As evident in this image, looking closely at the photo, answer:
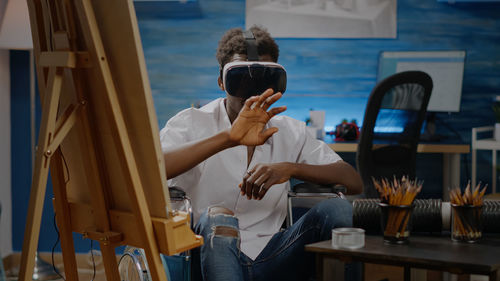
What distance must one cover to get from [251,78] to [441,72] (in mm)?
2280

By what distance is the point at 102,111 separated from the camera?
4.09 ft

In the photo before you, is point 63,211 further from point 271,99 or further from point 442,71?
point 442,71

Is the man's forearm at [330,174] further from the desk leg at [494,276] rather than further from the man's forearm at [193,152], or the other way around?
the desk leg at [494,276]

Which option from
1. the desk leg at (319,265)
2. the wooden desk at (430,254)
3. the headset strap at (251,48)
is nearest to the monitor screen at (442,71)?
the headset strap at (251,48)

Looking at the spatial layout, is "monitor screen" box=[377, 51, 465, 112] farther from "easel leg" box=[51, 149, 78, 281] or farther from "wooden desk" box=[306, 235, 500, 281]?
"easel leg" box=[51, 149, 78, 281]

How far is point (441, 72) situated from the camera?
3727 millimetres

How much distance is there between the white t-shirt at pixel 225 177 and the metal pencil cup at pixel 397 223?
563 millimetres

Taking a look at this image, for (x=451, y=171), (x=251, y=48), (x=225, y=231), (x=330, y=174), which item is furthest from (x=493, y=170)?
(x=225, y=231)

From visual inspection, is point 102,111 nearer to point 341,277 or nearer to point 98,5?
point 98,5

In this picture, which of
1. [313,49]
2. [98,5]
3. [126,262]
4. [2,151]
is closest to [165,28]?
[313,49]

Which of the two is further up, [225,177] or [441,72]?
[441,72]

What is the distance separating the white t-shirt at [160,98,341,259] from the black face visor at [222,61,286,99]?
0.18 metres

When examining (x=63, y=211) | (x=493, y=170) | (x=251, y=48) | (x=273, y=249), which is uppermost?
(x=251, y=48)

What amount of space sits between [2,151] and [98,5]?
2.46 meters
